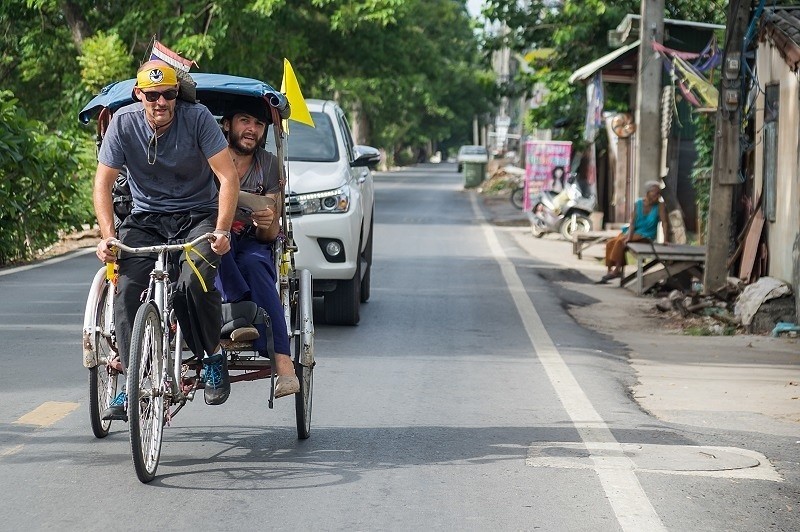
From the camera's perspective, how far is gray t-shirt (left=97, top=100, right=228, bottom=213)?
20.2 feet

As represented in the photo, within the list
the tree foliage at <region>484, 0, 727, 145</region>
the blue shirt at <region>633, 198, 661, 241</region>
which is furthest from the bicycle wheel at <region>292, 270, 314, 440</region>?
the tree foliage at <region>484, 0, 727, 145</region>

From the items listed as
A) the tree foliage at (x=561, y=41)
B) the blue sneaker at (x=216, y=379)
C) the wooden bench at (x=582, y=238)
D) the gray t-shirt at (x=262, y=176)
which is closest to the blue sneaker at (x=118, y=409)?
the blue sneaker at (x=216, y=379)

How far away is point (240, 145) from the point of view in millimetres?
7145

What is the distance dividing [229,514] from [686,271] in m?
11.9

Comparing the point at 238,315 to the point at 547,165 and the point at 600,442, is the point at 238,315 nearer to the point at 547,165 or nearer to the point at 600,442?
the point at 600,442

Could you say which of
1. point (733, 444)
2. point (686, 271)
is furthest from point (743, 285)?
point (733, 444)

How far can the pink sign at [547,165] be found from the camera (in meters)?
30.2

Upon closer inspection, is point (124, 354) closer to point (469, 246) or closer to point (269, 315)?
point (269, 315)

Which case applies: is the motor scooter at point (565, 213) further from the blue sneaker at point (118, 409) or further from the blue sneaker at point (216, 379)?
the blue sneaker at point (118, 409)

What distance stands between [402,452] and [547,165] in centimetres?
2423

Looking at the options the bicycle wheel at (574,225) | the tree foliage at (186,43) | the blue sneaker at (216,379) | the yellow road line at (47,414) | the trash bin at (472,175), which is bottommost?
the trash bin at (472,175)

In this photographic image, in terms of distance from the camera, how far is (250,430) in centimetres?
718

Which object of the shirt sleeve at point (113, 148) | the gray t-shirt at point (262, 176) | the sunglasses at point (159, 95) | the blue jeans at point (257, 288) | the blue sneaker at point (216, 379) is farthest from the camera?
the gray t-shirt at point (262, 176)

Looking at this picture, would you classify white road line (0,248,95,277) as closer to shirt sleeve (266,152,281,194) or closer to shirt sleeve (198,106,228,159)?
shirt sleeve (266,152,281,194)
